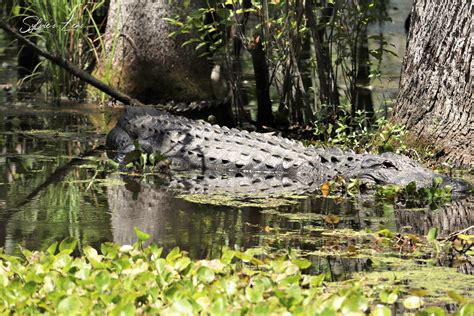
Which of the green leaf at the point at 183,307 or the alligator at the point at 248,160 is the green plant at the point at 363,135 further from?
the green leaf at the point at 183,307

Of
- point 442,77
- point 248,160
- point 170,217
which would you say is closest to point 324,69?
point 442,77

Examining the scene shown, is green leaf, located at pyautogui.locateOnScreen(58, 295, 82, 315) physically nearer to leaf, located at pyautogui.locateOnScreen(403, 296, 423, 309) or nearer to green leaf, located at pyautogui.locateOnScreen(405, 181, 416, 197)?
leaf, located at pyautogui.locateOnScreen(403, 296, 423, 309)

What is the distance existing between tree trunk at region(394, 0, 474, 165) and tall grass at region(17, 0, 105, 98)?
13.2 feet

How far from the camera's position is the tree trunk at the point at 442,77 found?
8109 millimetres

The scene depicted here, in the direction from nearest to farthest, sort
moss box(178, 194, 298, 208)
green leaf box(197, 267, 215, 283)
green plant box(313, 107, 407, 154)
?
green leaf box(197, 267, 215, 283) → moss box(178, 194, 298, 208) → green plant box(313, 107, 407, 154)

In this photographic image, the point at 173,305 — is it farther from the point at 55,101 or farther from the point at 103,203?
the point at 55,101

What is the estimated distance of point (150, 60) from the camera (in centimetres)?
1159

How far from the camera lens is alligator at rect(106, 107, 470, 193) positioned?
Result: 24.8 feet

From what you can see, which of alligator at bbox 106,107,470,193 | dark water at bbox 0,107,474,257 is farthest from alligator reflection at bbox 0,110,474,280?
alligator at bbox 106,107,470,193

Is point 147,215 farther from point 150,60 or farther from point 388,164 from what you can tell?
point 150,60

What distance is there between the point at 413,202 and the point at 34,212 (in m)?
2.55

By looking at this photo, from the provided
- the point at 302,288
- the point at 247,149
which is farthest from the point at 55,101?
the point at 302,288

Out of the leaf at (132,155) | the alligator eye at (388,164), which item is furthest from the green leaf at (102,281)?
the leaf at (132,155)

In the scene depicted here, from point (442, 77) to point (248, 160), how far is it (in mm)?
1695
